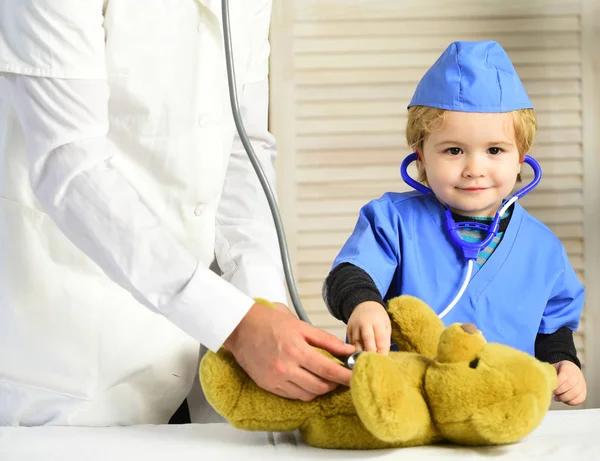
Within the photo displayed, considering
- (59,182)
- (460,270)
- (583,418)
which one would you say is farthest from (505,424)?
(59,182)

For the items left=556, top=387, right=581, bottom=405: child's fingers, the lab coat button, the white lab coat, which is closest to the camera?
the white lab coat

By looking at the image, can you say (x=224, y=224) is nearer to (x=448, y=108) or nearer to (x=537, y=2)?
(x=448, y=108)

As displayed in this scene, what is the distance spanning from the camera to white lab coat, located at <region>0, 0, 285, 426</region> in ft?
3.28

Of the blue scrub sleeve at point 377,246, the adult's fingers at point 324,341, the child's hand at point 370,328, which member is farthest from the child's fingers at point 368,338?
the blue scrub sleeve at point 377,246

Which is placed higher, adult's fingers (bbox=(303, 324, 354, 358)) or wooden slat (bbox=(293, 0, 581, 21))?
→ wooden slat (bbox=(293, 0, 581, 21))

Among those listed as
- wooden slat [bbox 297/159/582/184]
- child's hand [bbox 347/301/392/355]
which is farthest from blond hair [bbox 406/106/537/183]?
wooden slat [bbox 297/159/582/184]

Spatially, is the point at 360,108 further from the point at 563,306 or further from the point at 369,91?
the point at 563,306

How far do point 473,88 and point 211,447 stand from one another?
28.6 inches

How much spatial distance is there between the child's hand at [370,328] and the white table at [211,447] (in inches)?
6.3

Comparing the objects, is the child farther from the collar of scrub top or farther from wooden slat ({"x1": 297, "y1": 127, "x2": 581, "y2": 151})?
wooden slat ({"x1": 297, "y1": 127, "x2": 581, "y2": 151})

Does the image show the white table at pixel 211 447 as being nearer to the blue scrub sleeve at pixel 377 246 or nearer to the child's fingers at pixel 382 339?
the child's fingers at pixel 382 339

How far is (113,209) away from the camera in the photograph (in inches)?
39.2

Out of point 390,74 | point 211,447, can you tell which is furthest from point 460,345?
point 390,74

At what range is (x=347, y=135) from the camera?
251cm
